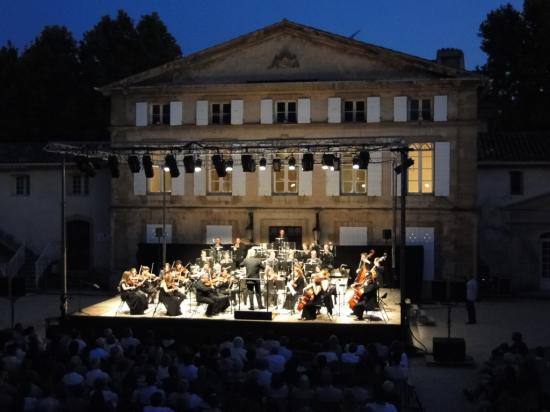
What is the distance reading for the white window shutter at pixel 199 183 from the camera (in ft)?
104

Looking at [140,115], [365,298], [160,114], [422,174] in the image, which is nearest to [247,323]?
[365,298]

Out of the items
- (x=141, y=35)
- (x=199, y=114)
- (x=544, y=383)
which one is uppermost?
(x=141, y=35)

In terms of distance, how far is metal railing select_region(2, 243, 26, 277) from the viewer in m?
32.5

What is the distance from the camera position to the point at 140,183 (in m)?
32.0

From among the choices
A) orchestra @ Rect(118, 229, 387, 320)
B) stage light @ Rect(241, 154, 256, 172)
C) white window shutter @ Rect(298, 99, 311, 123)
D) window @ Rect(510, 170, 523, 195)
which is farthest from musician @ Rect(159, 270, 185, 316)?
window @ Rect(510, 170, 523, 195)

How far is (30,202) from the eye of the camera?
34594mm

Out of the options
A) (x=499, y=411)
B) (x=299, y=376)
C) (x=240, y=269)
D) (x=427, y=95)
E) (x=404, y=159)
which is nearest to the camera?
(x=499, y=411)

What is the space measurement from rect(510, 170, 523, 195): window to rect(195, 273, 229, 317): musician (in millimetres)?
14985

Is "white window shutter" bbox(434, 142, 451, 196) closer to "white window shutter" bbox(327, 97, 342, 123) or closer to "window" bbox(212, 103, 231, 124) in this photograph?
"white window shutter" bbox(327, 97, 342, 123)

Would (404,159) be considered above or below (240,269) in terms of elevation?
above

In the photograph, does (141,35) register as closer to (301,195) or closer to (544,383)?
(301,195)

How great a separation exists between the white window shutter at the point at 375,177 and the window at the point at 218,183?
5648 mm

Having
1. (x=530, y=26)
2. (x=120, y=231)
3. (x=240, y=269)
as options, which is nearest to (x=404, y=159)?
(x=240, y=269)

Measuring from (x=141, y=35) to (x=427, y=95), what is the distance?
27.6 m
